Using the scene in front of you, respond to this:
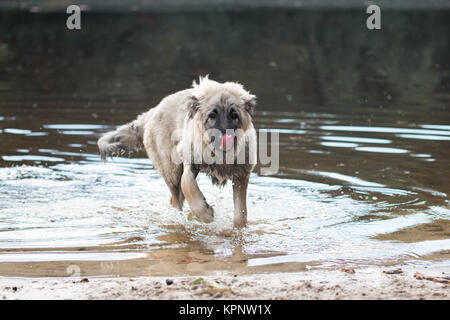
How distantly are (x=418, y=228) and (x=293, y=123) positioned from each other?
21.2ft

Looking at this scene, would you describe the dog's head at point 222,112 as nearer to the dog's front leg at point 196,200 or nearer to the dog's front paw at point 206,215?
the dog's front leg at point 196,200

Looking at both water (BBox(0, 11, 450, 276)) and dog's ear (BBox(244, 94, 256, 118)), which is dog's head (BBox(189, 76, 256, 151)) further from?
water (BBox(0, 11, 450, 276))

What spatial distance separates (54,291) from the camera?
555 cm

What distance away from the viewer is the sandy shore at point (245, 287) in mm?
5312

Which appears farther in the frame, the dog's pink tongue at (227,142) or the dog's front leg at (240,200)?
the dog's front leg at (240,200)

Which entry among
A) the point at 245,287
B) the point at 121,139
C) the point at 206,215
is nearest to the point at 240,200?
the point at 206,215

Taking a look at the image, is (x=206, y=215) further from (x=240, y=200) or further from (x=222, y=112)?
(x=222, y=112)

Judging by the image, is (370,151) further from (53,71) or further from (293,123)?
(53,71)

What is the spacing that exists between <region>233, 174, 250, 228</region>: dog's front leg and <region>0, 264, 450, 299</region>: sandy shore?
1758 mm

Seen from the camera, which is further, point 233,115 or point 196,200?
point 196,200

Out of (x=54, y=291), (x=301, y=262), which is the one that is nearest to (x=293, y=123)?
(x=301, y=262)

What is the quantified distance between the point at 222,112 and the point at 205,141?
417mm

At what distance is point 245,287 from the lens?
18.0 ft

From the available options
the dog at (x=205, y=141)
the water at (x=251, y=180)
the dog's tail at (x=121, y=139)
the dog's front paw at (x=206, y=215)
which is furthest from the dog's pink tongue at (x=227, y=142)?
the dog's tail at (x=121, y=139)
